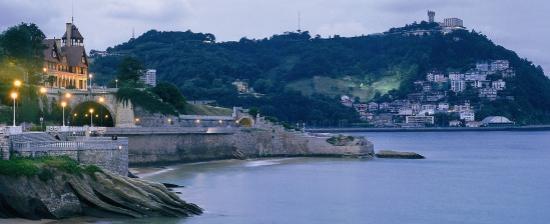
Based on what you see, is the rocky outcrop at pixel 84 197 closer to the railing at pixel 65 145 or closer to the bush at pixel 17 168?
the bush at pixel 17 168

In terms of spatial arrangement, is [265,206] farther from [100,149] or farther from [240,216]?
[100,149]

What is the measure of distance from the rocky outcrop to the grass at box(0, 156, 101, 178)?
0.16 m

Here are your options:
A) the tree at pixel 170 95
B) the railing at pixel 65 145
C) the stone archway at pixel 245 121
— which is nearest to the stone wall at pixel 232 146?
the stone archway at pixel 245 121

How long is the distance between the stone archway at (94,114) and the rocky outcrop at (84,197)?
3824 cm

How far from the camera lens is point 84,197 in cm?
4125

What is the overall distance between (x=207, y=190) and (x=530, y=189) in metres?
24.3

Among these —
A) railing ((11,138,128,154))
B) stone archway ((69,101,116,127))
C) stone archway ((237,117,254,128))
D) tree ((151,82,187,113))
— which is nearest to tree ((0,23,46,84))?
stone archway ((69,101,116,127))

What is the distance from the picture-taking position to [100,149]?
1829 inches

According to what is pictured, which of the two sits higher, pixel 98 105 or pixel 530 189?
pixel 98 105

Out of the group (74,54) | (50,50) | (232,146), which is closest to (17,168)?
(50,50)

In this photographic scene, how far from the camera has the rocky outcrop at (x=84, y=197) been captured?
1549 inches

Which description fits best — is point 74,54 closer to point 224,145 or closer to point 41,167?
point 224,145

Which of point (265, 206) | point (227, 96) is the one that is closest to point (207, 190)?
point (265, 206)

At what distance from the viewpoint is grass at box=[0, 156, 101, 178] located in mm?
39750
